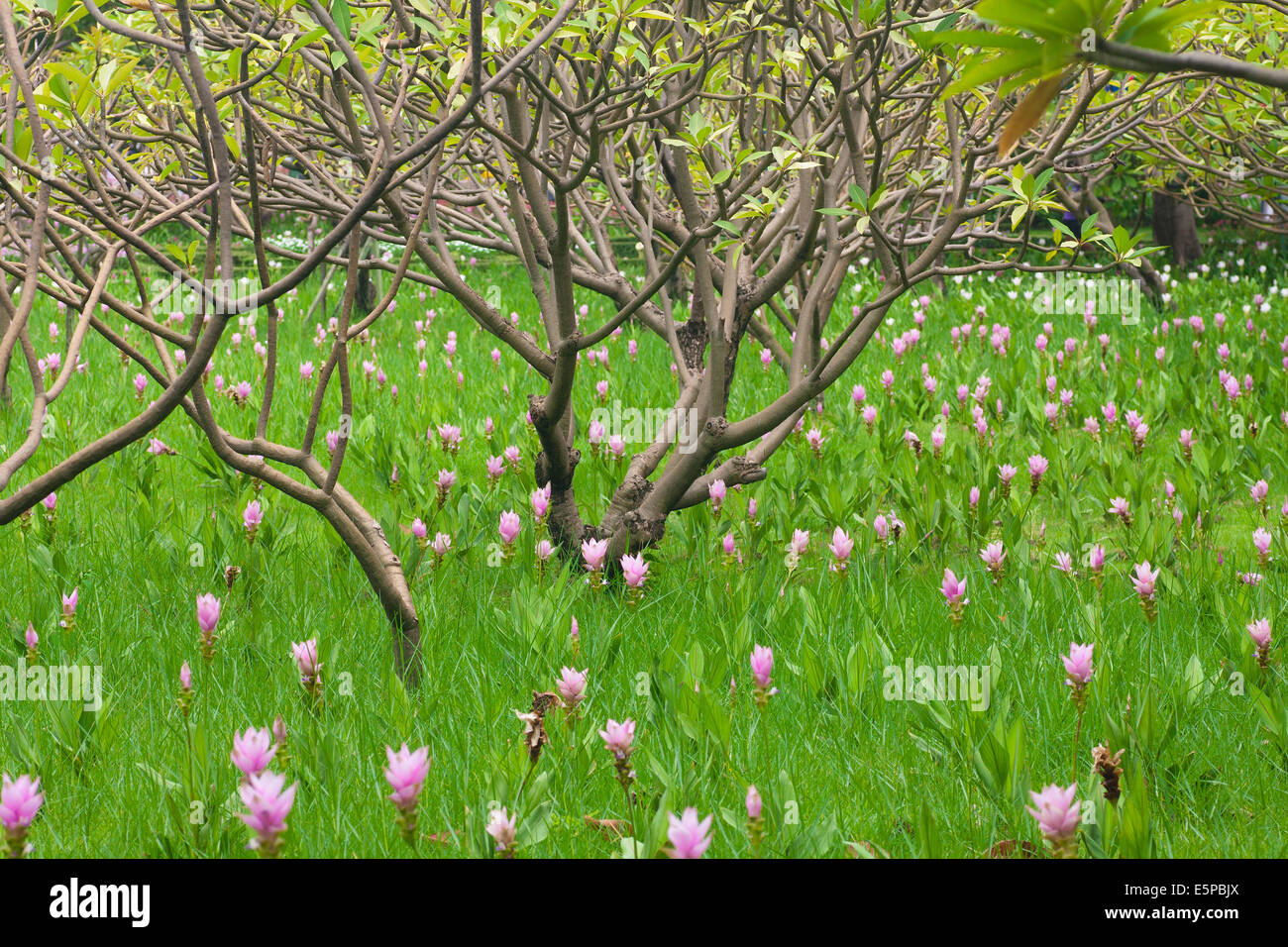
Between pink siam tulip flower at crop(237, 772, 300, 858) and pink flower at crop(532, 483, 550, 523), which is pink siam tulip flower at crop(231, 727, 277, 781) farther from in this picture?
pink flower at crop(532, 483, 550, 523)

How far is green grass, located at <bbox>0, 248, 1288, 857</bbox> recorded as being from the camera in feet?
7.42

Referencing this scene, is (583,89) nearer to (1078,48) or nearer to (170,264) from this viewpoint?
(170,264)

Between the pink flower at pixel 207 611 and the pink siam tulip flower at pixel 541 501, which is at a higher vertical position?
the pink siam tulip flower at pixel 541 501

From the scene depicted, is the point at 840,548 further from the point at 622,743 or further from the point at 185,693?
the point at 185,693

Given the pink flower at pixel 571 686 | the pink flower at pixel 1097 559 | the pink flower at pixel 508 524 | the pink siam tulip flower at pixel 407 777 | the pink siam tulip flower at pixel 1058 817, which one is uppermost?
the pink flower at pixel 508 524

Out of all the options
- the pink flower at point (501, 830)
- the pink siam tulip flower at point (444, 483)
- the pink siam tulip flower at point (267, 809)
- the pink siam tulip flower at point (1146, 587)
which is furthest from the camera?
the pink siam tulip flower at point (444, 483)

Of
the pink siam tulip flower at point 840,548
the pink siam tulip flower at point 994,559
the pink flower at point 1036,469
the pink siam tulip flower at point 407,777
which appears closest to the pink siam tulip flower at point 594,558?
the pink siam tulip flower at point 840,548

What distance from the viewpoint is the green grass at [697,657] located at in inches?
89.0

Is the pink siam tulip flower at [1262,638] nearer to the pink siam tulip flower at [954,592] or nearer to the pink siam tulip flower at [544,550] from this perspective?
the pink siam tulip flower at [954,592]

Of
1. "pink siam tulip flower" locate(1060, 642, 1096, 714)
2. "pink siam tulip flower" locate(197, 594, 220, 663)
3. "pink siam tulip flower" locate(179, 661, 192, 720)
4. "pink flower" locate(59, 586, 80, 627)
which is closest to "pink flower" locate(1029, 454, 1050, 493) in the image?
"pink siam tulip flower" locate(1060, 642, 1096, 714)

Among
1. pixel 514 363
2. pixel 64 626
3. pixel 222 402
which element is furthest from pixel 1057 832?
pixel 514 363

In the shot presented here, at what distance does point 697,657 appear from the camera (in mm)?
2854

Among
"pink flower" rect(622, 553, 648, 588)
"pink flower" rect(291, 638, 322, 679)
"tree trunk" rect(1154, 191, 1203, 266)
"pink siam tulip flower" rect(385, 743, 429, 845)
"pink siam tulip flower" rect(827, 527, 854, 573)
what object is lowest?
"pink siam tulip flower" rect(385, 743, 429, 845)

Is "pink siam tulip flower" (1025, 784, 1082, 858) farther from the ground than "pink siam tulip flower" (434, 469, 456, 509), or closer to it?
closer to it
